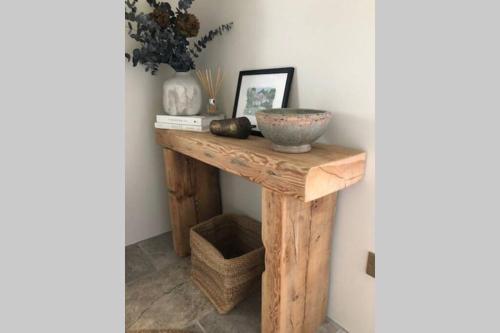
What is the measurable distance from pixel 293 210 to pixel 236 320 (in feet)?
2.06

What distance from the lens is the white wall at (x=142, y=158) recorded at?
5.26 feet

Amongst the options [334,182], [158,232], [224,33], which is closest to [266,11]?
[224,33]

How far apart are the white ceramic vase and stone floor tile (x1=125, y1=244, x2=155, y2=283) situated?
2.73ft

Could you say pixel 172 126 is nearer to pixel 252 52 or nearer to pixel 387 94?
pixel 252 52

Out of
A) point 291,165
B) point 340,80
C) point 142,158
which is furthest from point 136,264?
point 340,80

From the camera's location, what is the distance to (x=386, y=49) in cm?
57

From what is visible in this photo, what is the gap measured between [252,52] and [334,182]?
80 centimetres

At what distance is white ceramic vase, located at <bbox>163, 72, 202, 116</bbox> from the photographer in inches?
57.1

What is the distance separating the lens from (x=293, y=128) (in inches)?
34.6

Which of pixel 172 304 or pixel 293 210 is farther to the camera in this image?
pixel 172 304

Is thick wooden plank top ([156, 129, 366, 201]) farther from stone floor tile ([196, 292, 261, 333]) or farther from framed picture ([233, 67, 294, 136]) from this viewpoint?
stone floor tile ([196, 292, 261, 333])

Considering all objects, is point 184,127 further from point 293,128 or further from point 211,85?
point 293,128

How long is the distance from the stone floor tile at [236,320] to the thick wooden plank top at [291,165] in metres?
0.66

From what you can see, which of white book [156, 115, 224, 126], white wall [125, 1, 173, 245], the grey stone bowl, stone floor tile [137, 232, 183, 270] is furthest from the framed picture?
stone floor tile [137, 232, 183, 270]
